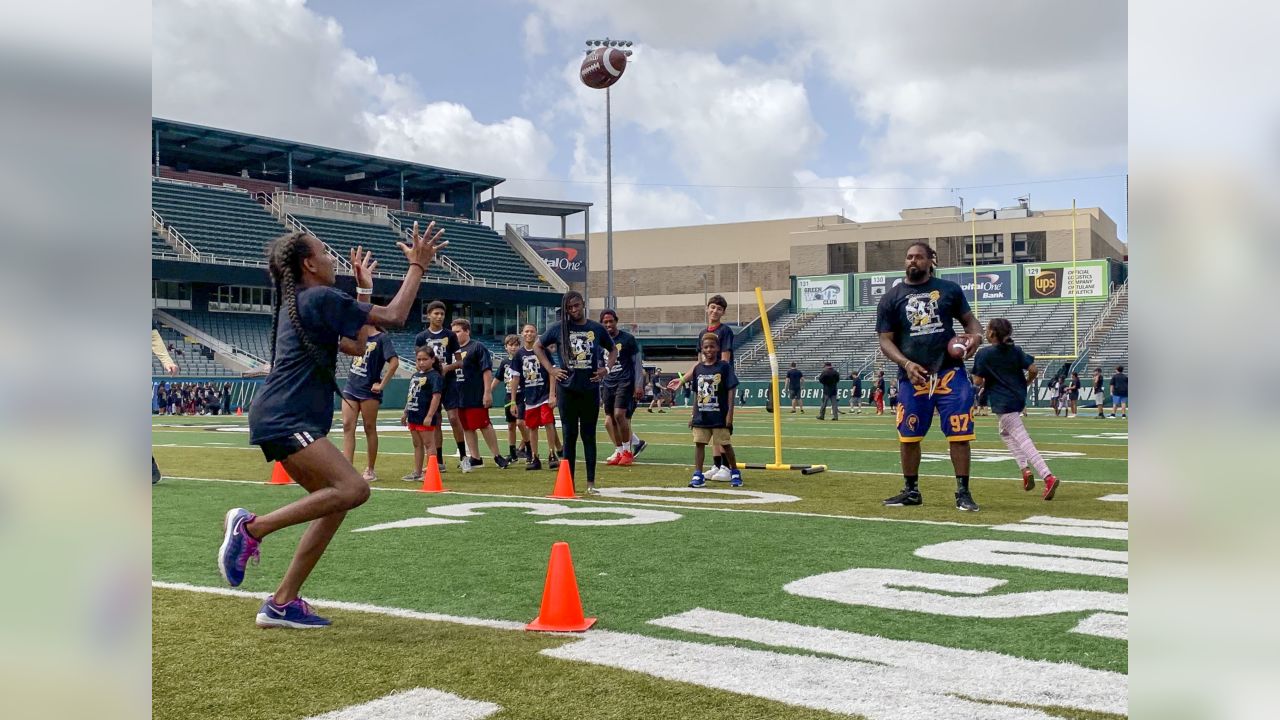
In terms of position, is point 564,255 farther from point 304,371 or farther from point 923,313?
point 304,371

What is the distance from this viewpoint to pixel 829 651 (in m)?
4.25

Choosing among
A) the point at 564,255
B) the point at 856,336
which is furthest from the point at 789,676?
the point at 564,255

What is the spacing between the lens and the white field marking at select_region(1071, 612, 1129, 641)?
14.8 ft

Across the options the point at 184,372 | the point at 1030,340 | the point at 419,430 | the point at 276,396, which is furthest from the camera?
the point at 1030,340

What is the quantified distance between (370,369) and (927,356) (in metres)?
5.66

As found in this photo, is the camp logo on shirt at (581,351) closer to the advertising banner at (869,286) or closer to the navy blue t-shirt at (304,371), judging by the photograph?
the navy blue t-shirt at (304,371)

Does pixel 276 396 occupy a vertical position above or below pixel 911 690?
above

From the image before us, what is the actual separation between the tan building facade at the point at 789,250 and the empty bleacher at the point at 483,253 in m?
16.3

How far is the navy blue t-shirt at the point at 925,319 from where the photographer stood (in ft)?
28.7

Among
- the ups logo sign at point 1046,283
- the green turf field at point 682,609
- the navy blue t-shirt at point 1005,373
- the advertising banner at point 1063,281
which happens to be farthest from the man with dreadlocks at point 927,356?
the ups logo sign at point 1046,283

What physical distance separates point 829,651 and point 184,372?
140 feet

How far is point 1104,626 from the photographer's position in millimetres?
4652
